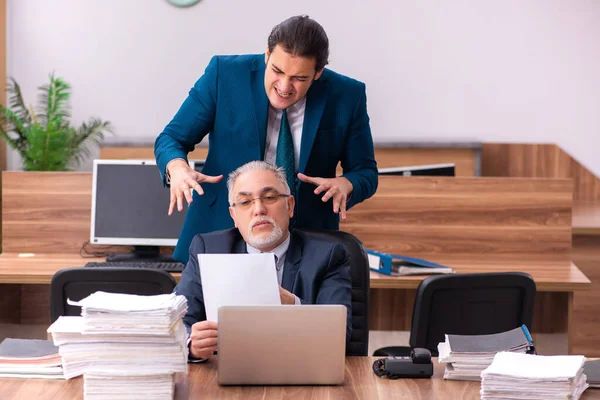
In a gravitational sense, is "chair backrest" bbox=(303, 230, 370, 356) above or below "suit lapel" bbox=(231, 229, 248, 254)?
below

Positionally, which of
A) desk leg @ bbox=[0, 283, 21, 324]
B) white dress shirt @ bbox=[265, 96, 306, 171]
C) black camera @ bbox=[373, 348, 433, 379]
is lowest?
desk leg @ bbox=[0, 283, 21, 324]

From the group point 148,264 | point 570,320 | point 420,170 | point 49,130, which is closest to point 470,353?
point 570,320

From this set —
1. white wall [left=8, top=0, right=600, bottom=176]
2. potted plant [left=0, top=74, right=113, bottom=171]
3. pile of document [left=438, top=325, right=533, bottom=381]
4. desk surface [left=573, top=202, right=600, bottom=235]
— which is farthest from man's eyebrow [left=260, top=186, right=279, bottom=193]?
white wall [left=8, top=0, right=600, bottom=176]

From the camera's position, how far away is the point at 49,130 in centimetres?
524

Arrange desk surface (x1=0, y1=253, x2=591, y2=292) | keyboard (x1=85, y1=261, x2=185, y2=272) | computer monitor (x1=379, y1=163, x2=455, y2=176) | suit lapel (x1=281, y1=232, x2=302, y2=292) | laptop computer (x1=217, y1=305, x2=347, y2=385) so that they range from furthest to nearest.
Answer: computer monitor (x1=379, y1=163, x2=455, y2=176)
keyboard (x1=85, y1=261, x2=185, y2=272)
desk surface (x1=0, y1=253, x2=591, y2=292)
suit lapel (x1=281, y1=232, x2=302, y2=292)
laptop computer (x1=217, y1=305, x2=347, y2=385)

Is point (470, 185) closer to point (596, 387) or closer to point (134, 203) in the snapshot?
point (134, 203)

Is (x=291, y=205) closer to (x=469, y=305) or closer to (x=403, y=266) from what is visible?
(x=469, y=305)

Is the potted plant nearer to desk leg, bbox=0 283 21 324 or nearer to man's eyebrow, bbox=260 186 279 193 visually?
desk leg, bbox=0 283 21 324

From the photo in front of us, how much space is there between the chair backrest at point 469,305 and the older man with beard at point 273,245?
0.50 metres

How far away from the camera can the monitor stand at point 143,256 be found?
355 cm

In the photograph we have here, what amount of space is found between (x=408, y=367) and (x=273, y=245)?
0.58 meters

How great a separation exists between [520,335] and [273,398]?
60 cm

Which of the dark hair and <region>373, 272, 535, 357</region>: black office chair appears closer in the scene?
the dark hair

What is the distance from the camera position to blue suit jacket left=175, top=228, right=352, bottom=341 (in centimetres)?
215
